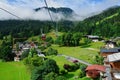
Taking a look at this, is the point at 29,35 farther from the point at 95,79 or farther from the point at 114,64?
the point at 114,64

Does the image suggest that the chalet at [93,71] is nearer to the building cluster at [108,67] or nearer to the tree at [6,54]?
the building cluster at [108,67]

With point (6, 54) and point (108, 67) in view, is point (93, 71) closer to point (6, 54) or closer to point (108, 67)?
point (108, 67)

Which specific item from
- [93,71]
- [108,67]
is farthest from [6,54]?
[108,67]

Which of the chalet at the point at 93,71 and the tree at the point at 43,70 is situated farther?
the tree at the point at 43,70

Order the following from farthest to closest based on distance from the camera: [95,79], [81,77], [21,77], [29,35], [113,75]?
[29,35] → [21,77] → [81,77] → [95,79] → [113,75]

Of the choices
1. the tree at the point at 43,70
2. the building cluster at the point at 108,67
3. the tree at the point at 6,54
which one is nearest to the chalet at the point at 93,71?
the building cluster at the point at 108,67

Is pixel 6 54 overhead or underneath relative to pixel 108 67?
underneath

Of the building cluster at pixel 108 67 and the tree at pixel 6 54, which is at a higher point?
the building cluster at pixel 108 67

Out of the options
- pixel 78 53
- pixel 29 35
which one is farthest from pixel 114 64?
pixel 29 35

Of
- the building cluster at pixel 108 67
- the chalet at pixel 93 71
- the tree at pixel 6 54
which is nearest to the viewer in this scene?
the building cluster at pixel 108 67

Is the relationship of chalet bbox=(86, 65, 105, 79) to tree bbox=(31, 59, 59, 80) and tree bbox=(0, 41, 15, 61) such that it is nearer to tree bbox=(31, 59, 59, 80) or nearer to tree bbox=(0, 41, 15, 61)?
tree bbox=(31, 59, 59, 80)

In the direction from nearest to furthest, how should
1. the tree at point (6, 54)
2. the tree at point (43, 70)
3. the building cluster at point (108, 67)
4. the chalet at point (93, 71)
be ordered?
the building cluster at point (108, 67)
the chalet at point (93, 71)
the tree at point (43, 70)
the tree at point (6, 54)
